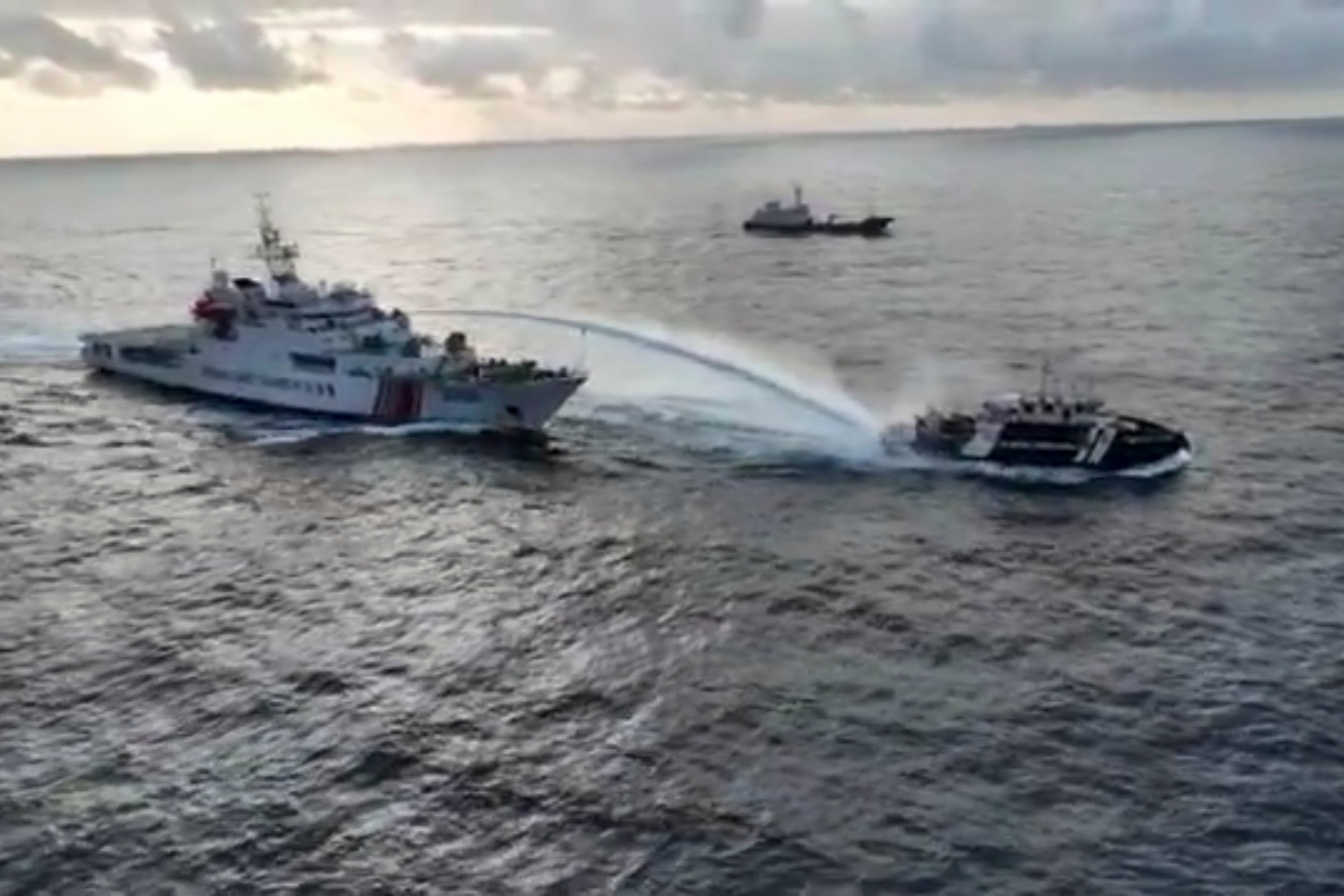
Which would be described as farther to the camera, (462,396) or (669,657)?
Result: (462,396)

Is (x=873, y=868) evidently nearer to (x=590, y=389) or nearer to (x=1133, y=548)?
(x=1133, y=548)

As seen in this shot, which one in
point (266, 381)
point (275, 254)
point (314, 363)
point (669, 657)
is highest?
point (275, 254)

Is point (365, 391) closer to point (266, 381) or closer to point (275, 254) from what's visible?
point (266, 381)

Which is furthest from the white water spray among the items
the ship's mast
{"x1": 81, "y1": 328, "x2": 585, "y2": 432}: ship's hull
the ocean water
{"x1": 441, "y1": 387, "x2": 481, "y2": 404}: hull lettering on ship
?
the ship's mast

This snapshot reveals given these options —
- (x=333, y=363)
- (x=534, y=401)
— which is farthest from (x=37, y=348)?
(x=534, y=401)

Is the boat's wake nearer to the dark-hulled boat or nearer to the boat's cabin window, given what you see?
the boat's cabin window

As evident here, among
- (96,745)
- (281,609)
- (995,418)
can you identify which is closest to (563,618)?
(281,609)

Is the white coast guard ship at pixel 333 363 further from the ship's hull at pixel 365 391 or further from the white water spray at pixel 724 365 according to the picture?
the white water spray at pixel 724 365
